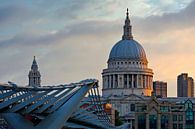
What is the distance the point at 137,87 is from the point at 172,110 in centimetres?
3529

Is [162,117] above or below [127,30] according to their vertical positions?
below

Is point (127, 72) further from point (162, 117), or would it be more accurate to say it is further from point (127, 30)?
point (162, 117)

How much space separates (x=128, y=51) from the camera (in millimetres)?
136500

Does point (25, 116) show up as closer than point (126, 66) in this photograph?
Yes

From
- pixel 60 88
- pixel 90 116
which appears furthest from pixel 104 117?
pixel 60 88

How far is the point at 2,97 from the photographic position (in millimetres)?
23422

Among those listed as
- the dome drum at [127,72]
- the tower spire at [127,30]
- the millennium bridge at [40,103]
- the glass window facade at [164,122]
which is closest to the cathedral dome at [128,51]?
the dome drum at [127,72]

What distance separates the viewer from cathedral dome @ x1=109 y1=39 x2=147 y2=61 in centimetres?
13557

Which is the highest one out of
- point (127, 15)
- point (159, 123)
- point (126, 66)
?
point (127, 15)

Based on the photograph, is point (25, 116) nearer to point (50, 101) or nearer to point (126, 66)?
point (50, 101)

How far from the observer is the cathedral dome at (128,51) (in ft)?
445

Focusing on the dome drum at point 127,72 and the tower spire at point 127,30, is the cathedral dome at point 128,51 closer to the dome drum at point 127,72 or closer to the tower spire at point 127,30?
the dome drum at point 127,72

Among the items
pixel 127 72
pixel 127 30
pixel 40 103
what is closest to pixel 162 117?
pixel 127 72

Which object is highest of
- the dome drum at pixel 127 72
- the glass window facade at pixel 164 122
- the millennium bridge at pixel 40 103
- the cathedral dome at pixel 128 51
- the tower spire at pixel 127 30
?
the tower spire at pixel 127 30
